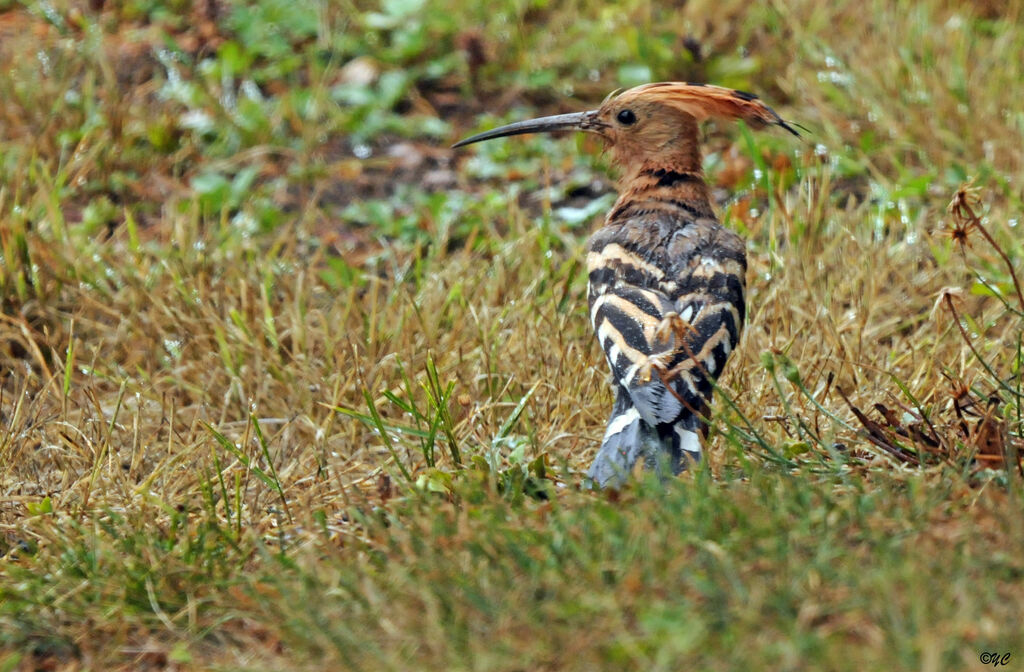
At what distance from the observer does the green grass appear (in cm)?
245

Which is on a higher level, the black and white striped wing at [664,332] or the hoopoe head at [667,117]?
the hoopoe head at [667,117]

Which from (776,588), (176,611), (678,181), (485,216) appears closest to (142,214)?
(485,216)

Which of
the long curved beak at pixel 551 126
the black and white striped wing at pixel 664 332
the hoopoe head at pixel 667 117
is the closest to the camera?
the black and white striped wing at pixel 664 332

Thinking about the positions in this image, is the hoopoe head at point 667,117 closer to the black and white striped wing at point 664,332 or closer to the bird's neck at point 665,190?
the bird's neck at point 665,190

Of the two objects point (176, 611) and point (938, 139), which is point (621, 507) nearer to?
point (176, 611)

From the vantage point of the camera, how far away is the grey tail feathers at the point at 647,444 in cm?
322

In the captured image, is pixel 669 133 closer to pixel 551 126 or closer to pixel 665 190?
pixel 665 190

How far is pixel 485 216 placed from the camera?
5.41 m

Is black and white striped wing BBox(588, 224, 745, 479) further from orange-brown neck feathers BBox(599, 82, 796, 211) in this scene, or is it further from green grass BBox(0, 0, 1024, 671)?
orange-brown neck feathers BBox(599, 82, 796, 211)

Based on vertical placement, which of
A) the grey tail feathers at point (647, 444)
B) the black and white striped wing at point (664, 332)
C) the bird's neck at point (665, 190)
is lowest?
the grey tail feathers at point (647, 444)

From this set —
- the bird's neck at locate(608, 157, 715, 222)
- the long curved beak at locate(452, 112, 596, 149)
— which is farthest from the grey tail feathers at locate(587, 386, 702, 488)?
the long curved beak at locate(452, 112, 596, 149)

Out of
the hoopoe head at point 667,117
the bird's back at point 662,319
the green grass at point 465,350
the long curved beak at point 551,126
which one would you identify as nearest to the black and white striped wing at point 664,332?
the bird's back at point 662,319

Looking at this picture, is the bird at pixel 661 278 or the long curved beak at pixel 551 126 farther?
the long curved beak at pixel 551 126

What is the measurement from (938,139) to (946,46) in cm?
69
